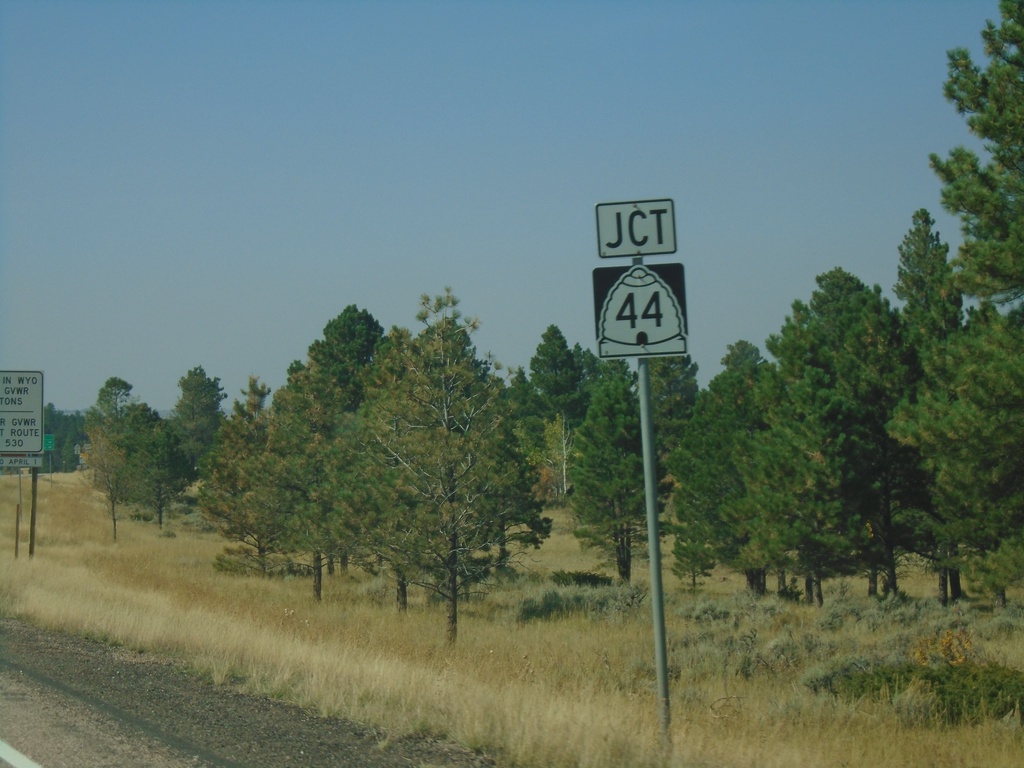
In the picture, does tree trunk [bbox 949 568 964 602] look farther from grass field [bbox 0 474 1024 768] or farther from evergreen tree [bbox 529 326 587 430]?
evergreen tree [bbox 529 326 587 430]

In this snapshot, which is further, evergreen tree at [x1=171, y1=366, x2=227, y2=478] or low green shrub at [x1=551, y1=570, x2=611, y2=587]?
evergreen tree at [x1=171, y1=366, x2=227, y2=478]

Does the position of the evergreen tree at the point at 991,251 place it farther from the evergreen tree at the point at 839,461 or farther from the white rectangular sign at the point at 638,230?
the evergreen tree at the point at 839,461

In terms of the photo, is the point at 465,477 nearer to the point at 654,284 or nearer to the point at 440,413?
the point at 440,413

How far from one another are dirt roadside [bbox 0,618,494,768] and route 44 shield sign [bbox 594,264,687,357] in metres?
2.81

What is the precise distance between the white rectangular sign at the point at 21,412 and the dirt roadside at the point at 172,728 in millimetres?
13788

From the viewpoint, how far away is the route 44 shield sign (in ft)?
21.1

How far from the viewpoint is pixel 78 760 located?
630cm

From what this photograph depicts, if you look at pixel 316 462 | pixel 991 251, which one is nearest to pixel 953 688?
pixel 991 251

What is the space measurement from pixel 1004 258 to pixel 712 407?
73.1 ft

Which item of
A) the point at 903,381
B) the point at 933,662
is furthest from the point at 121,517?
the point at 933,662

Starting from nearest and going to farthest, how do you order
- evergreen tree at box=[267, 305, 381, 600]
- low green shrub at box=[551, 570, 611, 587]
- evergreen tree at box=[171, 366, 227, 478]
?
evergreen tree at box=[267, 305, 381, 600]
low green shrub at box=[551, 570, 611, 587]
evergreen tree at box=[171, 366, 227, 478]

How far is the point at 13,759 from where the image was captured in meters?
6.29

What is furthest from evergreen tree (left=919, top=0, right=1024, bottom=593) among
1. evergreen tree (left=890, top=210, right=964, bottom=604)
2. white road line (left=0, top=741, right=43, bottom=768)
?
white road line (left=0, top=741, right=43, bottom=768)

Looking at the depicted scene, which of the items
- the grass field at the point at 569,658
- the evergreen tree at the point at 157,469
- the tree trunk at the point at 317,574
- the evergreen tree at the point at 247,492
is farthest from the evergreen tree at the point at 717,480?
the evergreen tree at the point at 157,469
